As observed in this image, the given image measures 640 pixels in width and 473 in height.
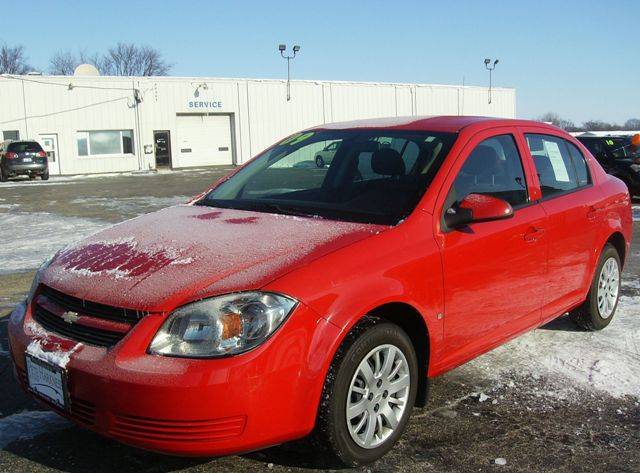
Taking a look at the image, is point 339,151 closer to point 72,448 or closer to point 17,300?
point 72,448

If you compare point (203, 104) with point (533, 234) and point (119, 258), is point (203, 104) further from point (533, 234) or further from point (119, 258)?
point (119, 258)

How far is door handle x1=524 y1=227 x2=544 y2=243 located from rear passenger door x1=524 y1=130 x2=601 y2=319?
121 mm

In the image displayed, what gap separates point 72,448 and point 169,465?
54 centimetres

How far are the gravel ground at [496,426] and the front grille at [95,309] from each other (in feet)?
2.47

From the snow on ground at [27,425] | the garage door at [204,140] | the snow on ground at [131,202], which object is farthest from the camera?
the garage door at [204,140]

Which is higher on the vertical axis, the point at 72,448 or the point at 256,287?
the point at 256,287

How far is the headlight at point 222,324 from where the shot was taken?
104 inches

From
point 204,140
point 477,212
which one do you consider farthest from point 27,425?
point 204,140

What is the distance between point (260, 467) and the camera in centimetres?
309

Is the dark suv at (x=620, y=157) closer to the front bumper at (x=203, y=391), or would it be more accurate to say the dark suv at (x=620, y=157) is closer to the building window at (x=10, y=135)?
the front bumper at (x=203, y=391)

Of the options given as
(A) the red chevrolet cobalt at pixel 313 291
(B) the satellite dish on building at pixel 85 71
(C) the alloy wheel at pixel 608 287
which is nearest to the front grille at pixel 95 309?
(A) the red chevrolet cobalt at pixel 313 291

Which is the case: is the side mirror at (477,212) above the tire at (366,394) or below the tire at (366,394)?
above

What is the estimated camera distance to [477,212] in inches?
137

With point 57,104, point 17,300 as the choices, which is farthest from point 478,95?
point 17,300
